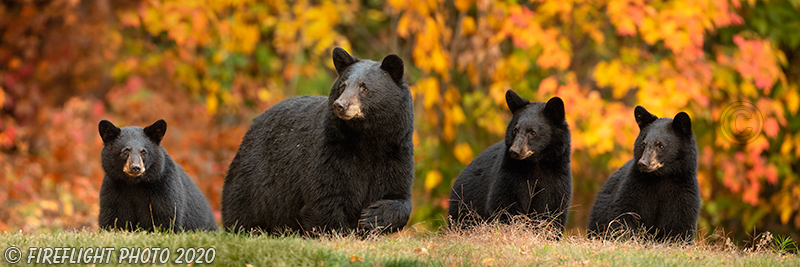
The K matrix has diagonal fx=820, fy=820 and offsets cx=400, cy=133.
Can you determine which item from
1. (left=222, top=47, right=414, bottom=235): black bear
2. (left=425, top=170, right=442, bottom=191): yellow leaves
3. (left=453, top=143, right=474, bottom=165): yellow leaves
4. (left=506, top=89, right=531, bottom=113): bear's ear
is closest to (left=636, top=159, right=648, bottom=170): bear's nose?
(left=506, top=89, right=531, bottom=113): bear's ear

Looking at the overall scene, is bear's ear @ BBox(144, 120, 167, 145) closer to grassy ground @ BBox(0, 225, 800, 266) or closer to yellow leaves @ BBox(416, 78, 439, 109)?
grassy ground @ BBox(0, 225, 800, 266)

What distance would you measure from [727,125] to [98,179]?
936 centimetres

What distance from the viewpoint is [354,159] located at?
5.82 meters

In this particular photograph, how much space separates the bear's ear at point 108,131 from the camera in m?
6.27

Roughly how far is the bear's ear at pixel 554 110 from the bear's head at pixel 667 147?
63 cm

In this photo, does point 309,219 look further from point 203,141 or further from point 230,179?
point 203,141

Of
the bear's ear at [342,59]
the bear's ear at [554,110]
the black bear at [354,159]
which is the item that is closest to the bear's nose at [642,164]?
the bear's ear at [554,110]

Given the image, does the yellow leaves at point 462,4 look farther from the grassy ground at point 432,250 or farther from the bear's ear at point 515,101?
the grassy ground at point 432,250

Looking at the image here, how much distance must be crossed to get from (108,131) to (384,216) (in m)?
2.30

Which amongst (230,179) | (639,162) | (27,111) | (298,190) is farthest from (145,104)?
(639,162)

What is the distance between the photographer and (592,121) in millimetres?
9695

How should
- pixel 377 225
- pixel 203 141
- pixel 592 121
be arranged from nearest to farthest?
pixel 377 225
pixel 592 121
pixel 203 141

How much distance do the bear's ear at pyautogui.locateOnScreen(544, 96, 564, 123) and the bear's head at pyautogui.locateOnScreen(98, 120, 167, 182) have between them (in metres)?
3.00

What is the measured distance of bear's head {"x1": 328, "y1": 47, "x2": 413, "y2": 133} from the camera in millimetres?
5613
